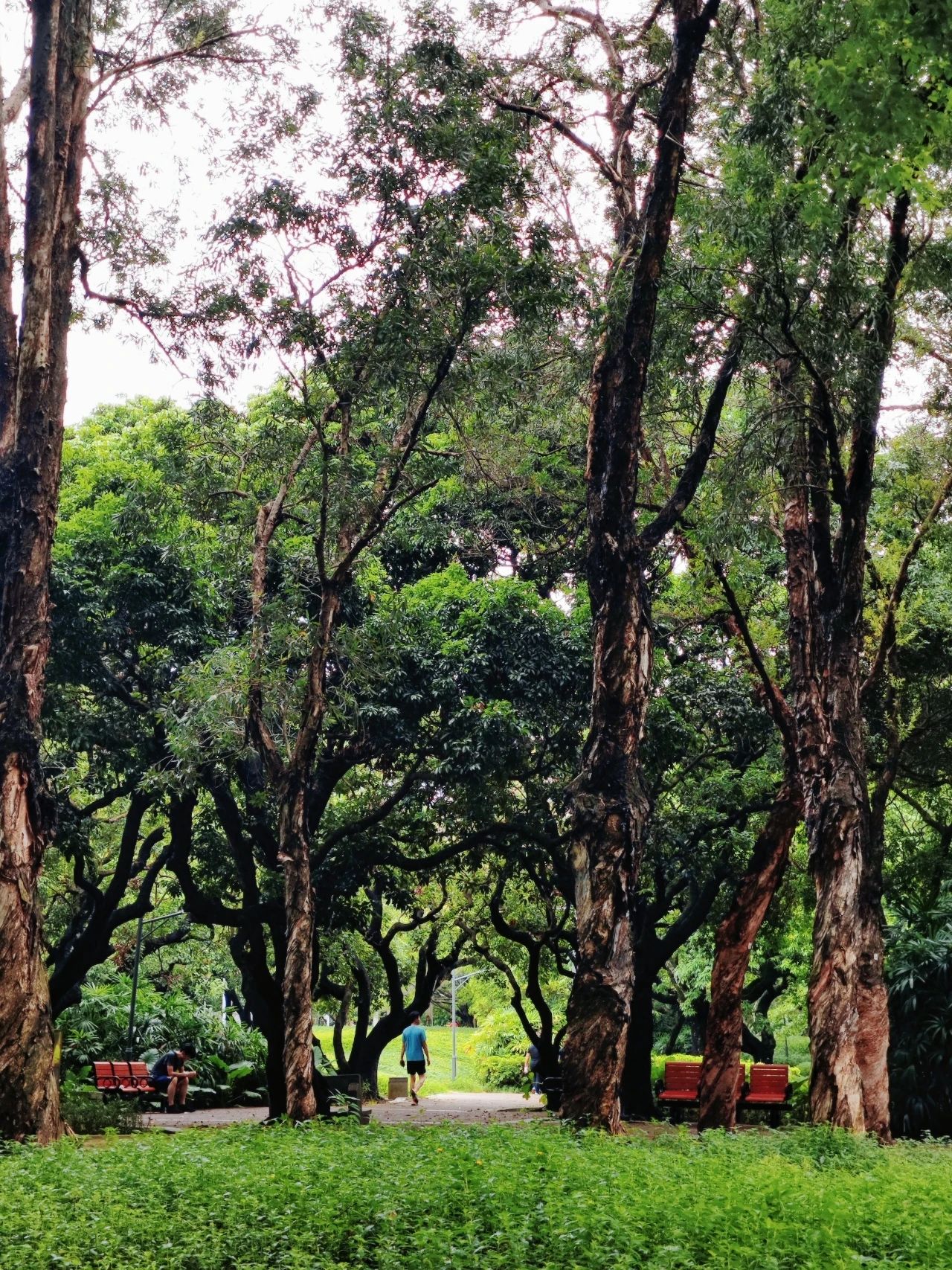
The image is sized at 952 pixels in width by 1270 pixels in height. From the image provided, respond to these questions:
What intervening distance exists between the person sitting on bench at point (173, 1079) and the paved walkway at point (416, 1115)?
32 cm

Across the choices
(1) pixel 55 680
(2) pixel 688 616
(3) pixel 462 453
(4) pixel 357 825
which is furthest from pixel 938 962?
(1) pixel 55 680

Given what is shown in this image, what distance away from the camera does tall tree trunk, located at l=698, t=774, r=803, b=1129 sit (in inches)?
599

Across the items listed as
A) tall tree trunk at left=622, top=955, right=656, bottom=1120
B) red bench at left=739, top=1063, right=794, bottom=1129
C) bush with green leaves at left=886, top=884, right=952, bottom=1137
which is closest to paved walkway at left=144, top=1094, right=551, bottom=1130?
tall tree trunk at left=622, top=955, right=656, bottom=1120

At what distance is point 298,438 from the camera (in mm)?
16266

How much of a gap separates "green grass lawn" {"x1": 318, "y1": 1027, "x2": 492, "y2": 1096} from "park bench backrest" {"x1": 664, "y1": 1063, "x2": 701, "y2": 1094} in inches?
706

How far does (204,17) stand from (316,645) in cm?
809

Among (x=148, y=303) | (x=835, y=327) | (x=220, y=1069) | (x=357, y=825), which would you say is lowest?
(x=220, y=1069)

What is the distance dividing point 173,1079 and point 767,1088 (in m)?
9.75

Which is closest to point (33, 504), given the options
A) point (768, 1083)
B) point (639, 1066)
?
point (768, 1083)

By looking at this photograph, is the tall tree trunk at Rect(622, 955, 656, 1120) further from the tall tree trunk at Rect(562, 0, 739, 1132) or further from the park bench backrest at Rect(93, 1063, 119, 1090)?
the tall tree trunk at Rect(562, 0, 739, 1132)

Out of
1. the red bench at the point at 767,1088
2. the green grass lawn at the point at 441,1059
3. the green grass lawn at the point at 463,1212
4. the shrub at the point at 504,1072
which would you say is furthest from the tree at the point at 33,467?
the shrub at the point at 504,1072

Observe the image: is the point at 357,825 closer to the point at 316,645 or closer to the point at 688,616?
the point at 316,645

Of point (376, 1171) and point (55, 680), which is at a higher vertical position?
point (55, 680)

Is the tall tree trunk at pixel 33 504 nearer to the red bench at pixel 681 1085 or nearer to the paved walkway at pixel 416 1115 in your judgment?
the paved walkway at pixel 416 1115
